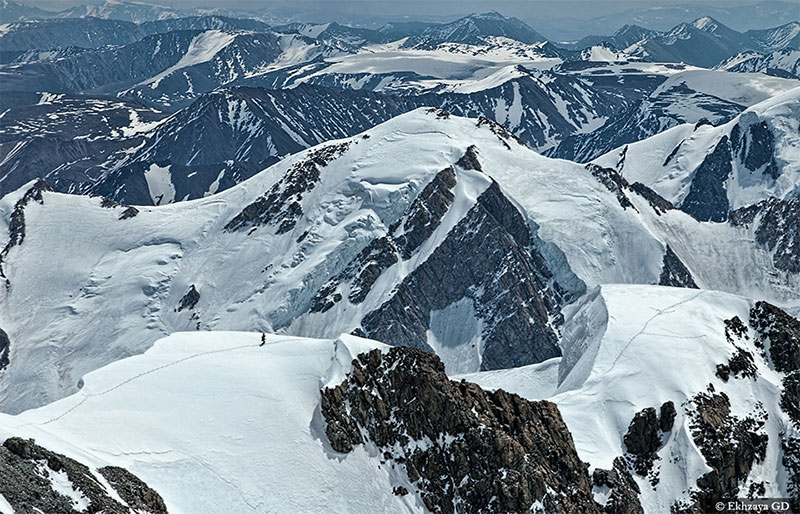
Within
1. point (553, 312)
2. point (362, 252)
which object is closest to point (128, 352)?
point (362, 252)

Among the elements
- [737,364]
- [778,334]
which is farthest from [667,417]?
[778,334]

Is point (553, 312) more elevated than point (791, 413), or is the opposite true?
point (791, 413)

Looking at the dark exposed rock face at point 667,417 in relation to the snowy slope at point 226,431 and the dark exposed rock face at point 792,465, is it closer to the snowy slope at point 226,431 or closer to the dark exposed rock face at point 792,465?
the dark exposed rock face at point 792,465

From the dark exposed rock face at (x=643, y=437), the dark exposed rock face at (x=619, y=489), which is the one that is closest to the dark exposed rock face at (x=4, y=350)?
the dark exposed rock face at (x=643, y=437)

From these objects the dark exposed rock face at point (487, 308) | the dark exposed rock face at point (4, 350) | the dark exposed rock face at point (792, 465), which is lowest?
the dark exposed rock face at point (4, 350)

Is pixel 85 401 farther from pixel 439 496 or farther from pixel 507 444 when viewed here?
pixel 507 444
